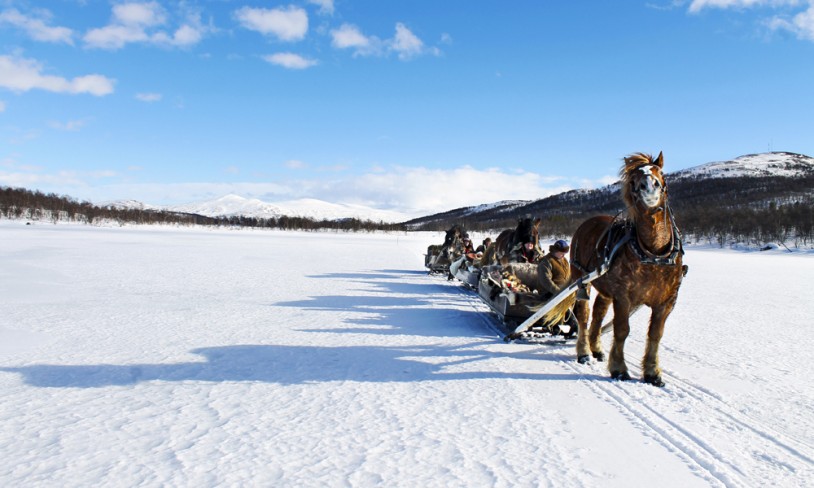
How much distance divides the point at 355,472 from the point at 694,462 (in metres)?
2.26

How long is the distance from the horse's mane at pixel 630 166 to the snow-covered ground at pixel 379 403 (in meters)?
1.91

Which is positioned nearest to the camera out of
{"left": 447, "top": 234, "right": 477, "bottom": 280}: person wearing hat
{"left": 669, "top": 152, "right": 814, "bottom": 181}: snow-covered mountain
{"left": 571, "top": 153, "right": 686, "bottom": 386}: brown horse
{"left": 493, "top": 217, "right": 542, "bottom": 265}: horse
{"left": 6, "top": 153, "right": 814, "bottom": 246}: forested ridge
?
{"left": 571, "top": 153, "right": 686, "bottom": 386}: brown horse

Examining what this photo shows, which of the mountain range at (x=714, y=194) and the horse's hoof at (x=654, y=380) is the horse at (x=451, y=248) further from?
the mountain range at (x=714, y=194)

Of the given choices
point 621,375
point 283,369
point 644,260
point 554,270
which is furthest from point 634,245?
point 283,369

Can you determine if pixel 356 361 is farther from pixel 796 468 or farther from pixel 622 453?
pixel 796 468

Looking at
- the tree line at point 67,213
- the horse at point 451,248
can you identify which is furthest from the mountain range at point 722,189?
the horse at point 451,248

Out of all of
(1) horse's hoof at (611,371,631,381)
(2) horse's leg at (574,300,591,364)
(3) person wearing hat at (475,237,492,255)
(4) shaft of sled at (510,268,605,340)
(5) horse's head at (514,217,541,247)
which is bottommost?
(1) horse's hoof at (611,371,631,381)

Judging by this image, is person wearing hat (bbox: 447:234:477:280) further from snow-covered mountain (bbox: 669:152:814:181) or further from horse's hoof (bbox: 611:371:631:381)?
snow-covered mountain (bbox: 669:152:814:181)

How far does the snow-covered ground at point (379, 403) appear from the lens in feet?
10.6

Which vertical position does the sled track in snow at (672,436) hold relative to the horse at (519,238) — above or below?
below

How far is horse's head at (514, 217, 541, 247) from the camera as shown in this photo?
1062 centimetres

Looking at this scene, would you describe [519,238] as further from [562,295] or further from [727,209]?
[727,209]

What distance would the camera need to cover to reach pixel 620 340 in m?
5.35

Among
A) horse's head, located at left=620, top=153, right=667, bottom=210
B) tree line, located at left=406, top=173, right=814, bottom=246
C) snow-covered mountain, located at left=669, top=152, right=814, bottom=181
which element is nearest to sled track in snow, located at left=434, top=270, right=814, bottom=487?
horse's head, located at left=620, top=153, right=667, bottom=210
